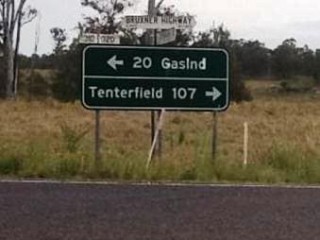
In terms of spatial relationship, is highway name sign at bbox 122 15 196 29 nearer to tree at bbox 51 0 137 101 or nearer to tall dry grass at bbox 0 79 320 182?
tall dry grass at bbox 0 79 320 182

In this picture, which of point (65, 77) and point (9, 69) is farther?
point (65, 77)

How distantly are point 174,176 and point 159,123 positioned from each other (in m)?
1.91

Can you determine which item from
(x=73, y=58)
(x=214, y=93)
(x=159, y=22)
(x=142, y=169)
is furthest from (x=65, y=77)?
(x=142, y=169)

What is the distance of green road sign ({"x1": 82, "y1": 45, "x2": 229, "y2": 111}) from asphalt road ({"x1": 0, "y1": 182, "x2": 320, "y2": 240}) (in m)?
2.91

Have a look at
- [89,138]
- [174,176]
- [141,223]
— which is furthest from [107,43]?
[89,138]

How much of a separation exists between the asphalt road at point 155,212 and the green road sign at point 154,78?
2914mm

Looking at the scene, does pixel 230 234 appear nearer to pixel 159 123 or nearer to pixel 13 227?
pixel 13 227

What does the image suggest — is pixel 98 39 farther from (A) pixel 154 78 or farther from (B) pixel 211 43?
(B) pixel 211 43

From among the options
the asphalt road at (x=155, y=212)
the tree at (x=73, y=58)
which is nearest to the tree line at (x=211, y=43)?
the tree at (x=73, y=58)

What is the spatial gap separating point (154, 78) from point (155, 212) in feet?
17.7

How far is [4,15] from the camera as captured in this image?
182 feet

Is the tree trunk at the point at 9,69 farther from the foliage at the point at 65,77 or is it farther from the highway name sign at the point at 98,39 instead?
the highway name sign at the point at 98,39

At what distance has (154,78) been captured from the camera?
50.7 feet

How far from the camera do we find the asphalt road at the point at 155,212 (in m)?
9.00
